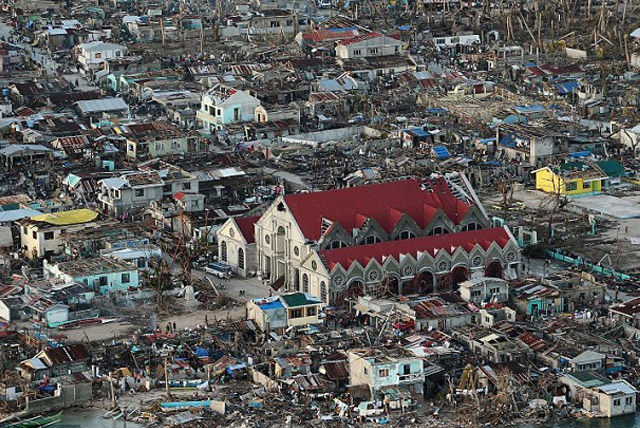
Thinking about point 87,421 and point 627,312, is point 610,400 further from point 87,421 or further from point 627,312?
point 87,421

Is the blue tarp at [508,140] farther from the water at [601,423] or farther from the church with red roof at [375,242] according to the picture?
the water at [601,423]

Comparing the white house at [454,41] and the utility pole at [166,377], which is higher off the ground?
the utility pole at [166,377]

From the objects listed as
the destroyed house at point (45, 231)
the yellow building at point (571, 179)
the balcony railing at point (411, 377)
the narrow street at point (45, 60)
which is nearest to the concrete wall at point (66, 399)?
the balcony railing at point (411, 377)

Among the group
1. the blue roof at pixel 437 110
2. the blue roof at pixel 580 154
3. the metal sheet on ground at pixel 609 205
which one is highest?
the blue roof at pixel 580 154

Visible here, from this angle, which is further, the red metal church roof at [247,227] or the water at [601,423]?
the red metal church roof at [247,227]

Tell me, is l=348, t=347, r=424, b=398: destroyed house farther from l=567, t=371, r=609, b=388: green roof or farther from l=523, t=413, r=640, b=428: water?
l=567, t=371, r=609, b=388: green roof

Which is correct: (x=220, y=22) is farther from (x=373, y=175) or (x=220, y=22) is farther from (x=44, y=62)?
(x=373, y=175)

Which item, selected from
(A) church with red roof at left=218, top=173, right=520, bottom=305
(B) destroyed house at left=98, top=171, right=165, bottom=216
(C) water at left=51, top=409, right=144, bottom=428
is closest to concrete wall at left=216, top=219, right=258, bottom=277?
(A) church with red roof at left=218, top=173, right=520, bottom=305
